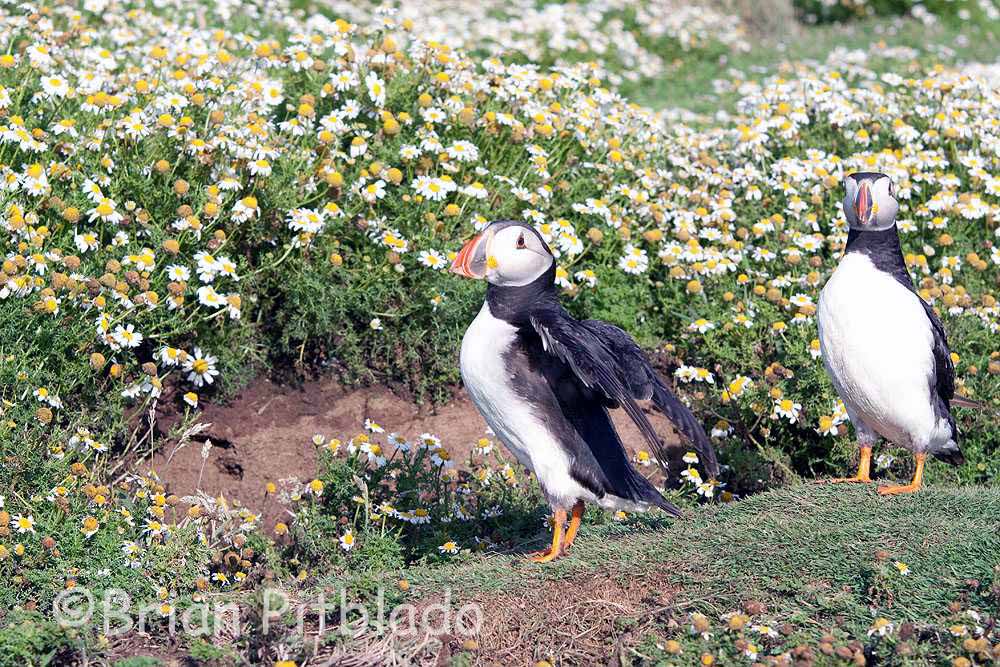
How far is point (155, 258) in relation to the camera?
5902 millimetres

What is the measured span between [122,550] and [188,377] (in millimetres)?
1164

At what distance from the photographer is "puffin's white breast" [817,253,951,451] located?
16.8ft

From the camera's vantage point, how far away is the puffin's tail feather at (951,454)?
5.55 m

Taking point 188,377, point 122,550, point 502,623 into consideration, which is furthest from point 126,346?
point 502,623

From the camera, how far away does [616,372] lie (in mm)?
4602

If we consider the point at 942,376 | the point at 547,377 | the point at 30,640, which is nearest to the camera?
the point at 30,640

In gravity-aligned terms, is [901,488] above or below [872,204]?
below

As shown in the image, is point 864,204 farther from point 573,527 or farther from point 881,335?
point 573,527

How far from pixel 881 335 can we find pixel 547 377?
1.34m

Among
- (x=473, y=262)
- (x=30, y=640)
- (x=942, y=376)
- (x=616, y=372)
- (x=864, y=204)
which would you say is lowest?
(x=30, y=640)

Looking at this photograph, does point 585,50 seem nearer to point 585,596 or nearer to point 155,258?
point 155,258

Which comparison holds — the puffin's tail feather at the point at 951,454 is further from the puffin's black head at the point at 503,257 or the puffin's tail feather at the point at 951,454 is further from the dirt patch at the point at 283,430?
the puffin's black head at the point at 503,257

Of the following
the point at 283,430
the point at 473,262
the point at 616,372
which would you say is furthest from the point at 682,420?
the point at 283,430

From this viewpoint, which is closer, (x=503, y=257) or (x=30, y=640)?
(x=30, y=640)
